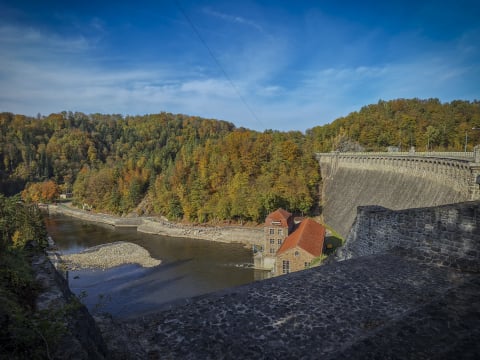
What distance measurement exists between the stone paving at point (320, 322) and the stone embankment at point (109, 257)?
2375 cm

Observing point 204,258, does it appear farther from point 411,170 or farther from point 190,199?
point 411,170

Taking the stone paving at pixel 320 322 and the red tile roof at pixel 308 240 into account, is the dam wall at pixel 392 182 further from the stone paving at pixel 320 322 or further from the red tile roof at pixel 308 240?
the stone paving at pixel 320 322

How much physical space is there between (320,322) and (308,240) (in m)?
18.6

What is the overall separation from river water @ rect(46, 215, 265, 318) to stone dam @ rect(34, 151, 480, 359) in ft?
38.5

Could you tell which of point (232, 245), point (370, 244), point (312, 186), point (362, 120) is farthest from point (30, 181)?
point (370, 244)

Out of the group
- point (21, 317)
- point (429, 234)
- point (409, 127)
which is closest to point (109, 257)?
point (429, 234)

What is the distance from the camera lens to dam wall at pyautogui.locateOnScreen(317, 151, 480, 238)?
59.3 ft

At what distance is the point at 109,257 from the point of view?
2847 centimetres

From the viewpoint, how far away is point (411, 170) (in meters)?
25.2

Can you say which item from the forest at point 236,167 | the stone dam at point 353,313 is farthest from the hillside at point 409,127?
the stone dam at point 353,313

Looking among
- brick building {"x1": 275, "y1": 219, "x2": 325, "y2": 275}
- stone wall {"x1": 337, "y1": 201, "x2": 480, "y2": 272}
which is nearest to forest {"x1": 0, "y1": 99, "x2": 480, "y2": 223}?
brick building {"x1": 275, "y1": 219, "x2": 325, "y2": 275}

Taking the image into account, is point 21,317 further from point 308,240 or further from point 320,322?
point 308,240

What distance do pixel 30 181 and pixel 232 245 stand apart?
63.3 meters

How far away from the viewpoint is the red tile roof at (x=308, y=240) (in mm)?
20797
